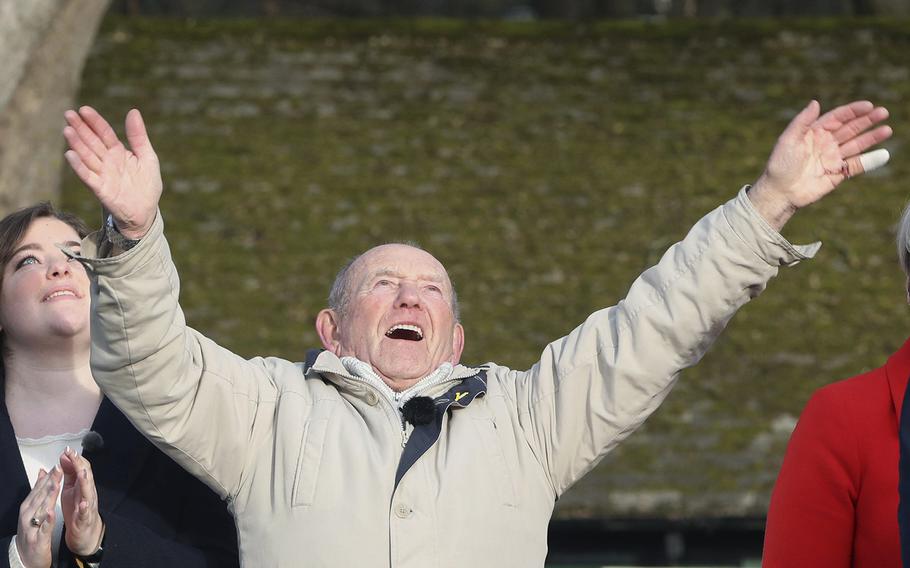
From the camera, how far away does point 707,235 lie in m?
3.71

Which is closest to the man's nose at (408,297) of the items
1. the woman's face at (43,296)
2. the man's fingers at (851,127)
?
the woman's face at (43,296)

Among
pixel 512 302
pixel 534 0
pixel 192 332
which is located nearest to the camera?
pixel 192 332

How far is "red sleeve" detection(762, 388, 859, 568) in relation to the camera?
141 inches

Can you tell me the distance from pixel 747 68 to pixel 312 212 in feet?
11.0

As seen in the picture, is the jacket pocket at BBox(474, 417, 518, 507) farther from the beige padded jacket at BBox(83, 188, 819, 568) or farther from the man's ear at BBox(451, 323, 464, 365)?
the man's ear at BBox(451, 323, 464, 365)

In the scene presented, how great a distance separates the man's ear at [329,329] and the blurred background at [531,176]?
4938 mm

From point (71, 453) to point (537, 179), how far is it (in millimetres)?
7246

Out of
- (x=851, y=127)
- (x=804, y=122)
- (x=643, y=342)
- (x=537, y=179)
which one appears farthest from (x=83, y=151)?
(x=537, y=179)

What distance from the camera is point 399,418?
12.6 ft

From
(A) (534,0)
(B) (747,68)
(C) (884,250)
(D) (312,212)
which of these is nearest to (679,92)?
(B) (747,68)

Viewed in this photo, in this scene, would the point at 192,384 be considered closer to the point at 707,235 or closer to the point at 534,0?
the point at 707,235

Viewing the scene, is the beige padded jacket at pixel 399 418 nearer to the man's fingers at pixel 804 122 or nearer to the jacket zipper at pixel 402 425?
the jacket zipper at pixel 402 425

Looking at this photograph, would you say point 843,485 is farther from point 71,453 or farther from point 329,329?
point 71,453

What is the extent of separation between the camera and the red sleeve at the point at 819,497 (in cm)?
358
